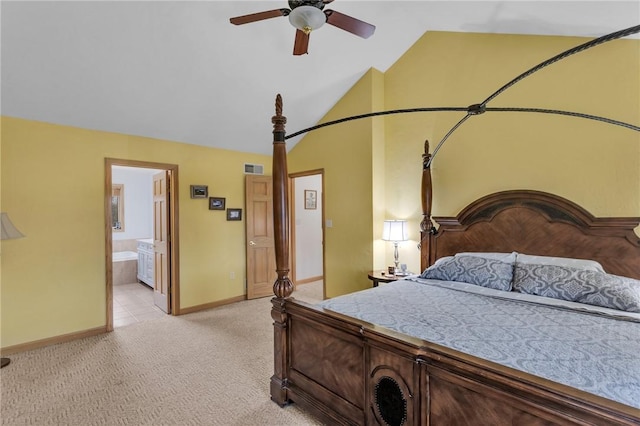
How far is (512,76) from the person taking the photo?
322 centimetres

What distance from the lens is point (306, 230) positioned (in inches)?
242

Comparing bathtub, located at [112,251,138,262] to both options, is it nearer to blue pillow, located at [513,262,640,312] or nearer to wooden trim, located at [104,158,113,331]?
wooden trim, located at [104,158,113,331]

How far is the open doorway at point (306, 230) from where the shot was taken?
19.0 ft

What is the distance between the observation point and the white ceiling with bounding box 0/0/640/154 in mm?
2590

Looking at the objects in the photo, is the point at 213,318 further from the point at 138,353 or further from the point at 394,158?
the point at 394,158

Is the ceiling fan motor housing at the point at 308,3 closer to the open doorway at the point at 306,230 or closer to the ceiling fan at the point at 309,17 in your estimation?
the ceiling fan at the point at 309,17

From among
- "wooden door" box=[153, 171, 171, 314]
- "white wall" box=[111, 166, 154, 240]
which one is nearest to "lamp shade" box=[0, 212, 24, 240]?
"wooden door" box=[153, 171, 171, 314]

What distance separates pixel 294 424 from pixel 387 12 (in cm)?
393

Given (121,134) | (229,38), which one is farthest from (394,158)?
(121,134)

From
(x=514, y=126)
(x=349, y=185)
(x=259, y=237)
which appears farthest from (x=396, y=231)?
(x=259, y=237)

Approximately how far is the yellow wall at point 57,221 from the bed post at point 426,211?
3.24m

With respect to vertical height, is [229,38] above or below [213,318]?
above

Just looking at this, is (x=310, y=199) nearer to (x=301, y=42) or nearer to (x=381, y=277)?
(x=381, y=277)

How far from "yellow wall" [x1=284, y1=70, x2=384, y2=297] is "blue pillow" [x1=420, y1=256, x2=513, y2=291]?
125 centimetres
